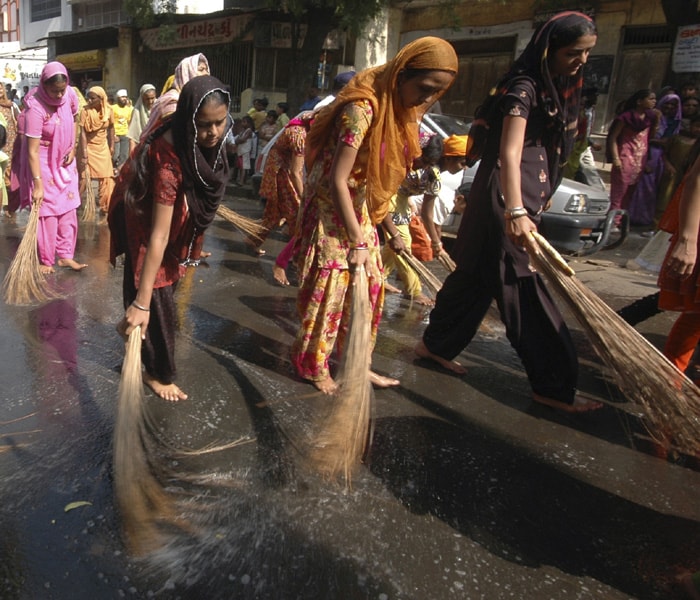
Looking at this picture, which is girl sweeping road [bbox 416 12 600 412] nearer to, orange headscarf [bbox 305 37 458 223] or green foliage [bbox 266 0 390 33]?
orange headscarf [bbox 305 37 458 223]

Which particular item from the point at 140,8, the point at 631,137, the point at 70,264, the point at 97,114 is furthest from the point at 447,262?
the point at 140,8

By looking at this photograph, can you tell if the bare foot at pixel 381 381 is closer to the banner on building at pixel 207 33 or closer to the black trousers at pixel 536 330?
the black trousers at pixel 536 330

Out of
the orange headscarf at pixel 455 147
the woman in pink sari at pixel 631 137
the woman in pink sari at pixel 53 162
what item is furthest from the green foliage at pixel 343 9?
the orange headscarf at pixel 455 147

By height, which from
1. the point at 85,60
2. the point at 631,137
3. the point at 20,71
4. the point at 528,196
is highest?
the point at 85,60

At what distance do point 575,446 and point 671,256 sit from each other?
0.92 metres

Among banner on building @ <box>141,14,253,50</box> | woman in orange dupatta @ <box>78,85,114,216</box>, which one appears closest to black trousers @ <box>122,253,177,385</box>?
woman in orange dupatta @ <box>78,85,114,216</box>

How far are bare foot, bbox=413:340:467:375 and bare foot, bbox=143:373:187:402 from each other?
1.35 metres

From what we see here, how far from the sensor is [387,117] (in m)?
2.60

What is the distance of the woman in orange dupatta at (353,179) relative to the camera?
254 cm

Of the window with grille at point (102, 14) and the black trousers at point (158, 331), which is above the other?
the window with grille at point (102, 14)

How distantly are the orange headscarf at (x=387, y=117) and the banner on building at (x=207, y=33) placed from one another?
1535 centimetres

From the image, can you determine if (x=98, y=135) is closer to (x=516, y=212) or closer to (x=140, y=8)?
(x=516, y=212)

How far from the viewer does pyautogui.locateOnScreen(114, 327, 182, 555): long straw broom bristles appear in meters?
1.94

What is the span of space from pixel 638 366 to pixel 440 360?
1.27 metres
